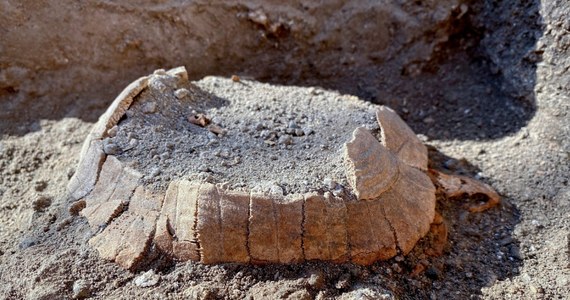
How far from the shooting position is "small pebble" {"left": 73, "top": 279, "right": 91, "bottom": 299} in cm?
182

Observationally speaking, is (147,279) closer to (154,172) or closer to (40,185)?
(154,172)

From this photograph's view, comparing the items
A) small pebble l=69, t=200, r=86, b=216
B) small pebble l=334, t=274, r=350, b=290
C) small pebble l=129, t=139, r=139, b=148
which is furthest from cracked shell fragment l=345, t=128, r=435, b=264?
small pebble l=69, t=200, r=86, b=216

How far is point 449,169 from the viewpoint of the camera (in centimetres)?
252

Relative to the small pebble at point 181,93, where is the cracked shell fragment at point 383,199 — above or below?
below

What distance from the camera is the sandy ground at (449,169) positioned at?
1.84m

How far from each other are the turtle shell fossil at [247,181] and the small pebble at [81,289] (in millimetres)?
119

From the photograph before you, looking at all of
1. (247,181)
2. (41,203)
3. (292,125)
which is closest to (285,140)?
(292,125)

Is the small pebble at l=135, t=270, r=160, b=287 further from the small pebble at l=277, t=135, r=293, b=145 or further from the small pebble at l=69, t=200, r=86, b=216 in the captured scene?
the small pebble at l=277, t=135, r=293, b=145

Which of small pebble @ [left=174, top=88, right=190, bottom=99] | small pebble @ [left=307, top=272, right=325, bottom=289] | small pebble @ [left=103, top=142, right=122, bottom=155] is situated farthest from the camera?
small pebble @ [left=174, top=88, right=190, bottom=99]

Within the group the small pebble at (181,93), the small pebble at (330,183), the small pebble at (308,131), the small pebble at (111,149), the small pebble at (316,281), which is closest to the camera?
the small pebble at (316,281)

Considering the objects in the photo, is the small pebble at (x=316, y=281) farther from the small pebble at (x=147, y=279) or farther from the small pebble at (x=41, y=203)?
the small pebble at (x=41, y=203)

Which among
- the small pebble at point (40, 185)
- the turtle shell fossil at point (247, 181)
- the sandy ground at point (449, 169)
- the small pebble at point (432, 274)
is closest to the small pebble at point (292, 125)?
the turtle shell fossil at point (247, 181)

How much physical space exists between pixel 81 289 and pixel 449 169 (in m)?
1.67

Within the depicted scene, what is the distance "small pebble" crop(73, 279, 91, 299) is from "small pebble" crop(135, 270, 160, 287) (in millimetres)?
170
